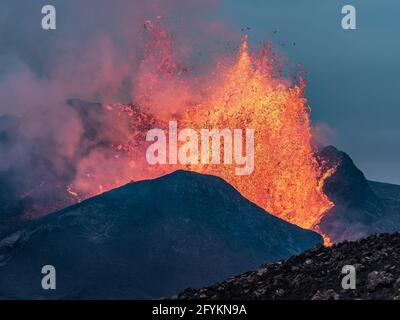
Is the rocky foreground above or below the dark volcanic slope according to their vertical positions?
below

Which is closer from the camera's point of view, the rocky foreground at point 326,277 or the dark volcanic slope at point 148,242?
the rocky foreground at point 326,277

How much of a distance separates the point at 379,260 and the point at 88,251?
98.6m

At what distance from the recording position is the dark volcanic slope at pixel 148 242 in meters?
118

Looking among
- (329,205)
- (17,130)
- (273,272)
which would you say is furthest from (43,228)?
(273,272)

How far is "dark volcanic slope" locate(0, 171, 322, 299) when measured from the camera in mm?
118000

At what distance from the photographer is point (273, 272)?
33.5m

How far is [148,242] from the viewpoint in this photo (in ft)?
416

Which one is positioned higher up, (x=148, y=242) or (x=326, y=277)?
(x=148, y=242)

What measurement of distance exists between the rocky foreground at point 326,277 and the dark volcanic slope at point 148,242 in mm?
80000

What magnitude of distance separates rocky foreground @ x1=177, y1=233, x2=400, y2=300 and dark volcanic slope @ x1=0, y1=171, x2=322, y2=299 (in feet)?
262

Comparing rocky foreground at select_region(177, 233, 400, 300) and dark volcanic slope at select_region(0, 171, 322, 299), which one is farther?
dark volcanic slope at select_region(0, 171, 322, 299)

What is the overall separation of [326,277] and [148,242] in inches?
3828

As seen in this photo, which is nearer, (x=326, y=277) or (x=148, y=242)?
(x=326, y=277)
